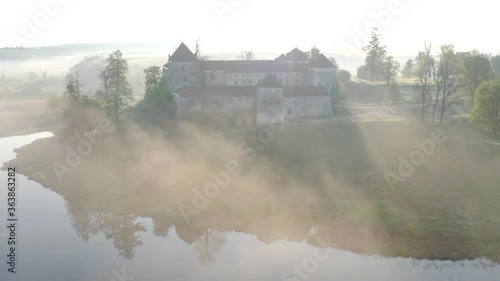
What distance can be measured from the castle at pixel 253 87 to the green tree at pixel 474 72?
20.9 metres

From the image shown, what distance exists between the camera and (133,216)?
36.2m

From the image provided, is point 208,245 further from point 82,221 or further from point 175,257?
point 82,221

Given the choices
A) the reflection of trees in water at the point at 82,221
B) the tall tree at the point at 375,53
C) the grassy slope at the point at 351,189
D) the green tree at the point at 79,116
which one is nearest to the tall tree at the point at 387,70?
the tall tree at the point at 375,53

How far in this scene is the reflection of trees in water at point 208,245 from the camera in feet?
94.6

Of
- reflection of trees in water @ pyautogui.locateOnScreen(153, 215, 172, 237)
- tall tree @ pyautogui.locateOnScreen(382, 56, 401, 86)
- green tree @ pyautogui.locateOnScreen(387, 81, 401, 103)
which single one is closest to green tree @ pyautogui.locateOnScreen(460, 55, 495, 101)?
green tree @ pyautogui.locateOnScreen(387, 81, 401, 103)

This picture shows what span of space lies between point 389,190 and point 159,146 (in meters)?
27.2

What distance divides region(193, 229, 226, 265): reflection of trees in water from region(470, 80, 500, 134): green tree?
3801cm

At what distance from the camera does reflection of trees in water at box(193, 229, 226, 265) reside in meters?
28.8

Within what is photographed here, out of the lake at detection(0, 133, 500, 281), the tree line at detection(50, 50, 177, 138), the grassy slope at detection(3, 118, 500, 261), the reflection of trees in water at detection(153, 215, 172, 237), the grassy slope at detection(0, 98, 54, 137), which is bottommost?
the lake at detection(0, 133, 500, 281)

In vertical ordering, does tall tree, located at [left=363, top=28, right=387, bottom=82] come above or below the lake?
above

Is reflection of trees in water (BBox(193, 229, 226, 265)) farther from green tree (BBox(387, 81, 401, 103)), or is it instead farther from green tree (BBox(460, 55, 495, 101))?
green tree (BBox(460, 55, 495, 101))

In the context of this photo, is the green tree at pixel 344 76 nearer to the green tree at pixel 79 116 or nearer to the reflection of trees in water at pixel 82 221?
the green tree at pixel 79 116

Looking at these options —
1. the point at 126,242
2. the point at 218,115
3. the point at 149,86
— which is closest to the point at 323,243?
the point at 126,242

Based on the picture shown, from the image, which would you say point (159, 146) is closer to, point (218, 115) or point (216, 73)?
point (218, 115)
